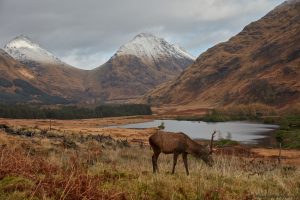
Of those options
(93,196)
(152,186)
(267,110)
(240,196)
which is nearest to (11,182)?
(93,196)

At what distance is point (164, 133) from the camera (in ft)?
53.3

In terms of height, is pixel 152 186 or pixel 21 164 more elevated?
pixel 21 164

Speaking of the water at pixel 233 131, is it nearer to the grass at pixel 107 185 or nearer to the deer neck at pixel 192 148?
Answer: the deer neck at pixel 192 148

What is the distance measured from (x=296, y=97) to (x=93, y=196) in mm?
196432

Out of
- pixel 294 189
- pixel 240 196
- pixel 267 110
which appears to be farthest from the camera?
pixel 267 110

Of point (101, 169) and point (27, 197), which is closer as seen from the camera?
point (27, 197)

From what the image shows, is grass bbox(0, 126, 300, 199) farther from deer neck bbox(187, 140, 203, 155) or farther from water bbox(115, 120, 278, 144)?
water bbox(115, 120, 278, 144)

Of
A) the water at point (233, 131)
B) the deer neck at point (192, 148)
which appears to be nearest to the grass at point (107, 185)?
the deer neck at point (192, 148)

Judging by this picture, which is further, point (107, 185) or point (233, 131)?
point (233, 131)

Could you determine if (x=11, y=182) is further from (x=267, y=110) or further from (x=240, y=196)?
(x=267, y=110)

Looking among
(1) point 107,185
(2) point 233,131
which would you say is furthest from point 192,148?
(2) point 233,131

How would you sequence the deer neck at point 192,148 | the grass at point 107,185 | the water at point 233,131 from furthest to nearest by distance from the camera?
the water at point 233,131, the deer neck at point 192,148, the grass at point 107,185

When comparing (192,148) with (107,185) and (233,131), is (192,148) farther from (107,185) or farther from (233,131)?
(233,131)

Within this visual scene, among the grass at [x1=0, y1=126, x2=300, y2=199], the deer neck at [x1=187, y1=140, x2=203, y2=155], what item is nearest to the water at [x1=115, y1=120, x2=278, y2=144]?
the deer neck at [x1=187, y1=140, x2=203, y2=155]
